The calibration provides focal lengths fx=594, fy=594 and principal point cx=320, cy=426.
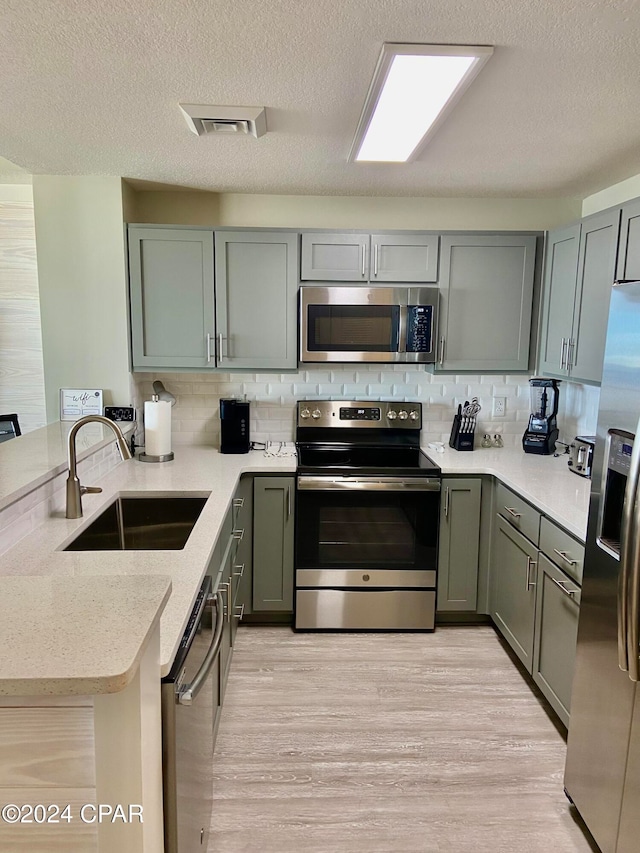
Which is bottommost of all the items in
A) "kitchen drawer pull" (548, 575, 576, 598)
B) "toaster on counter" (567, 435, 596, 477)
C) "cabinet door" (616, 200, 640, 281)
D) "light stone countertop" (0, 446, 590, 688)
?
"kitchen drawer pull" (548, 575, 576, 598)

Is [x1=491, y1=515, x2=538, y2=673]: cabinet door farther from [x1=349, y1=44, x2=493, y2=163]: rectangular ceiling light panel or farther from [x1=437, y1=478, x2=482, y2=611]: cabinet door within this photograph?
[x1=349, y1=44, x2=493, y2=163]: rectangular ceiling light panel

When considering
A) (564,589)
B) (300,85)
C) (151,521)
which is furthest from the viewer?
(151,521)

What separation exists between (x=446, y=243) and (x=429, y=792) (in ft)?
8.52

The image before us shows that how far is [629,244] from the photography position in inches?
95.7

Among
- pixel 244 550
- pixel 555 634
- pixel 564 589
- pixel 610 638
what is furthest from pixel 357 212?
pixel 610 638

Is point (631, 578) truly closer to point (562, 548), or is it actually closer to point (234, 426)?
point (562, 548)

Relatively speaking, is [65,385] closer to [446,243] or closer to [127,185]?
[127,185]

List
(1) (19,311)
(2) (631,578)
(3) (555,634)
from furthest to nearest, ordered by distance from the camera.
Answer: (1) (19,311) → (3) (555,634) → (2) (631,578)

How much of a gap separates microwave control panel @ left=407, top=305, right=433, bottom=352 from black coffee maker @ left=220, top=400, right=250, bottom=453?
101 cm

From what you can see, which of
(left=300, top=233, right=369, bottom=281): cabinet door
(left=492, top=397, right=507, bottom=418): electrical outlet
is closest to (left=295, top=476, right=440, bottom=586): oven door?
(left=492, top=397, right=507, bottom=418): electrical outlet

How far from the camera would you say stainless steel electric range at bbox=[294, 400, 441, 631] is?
310 cm

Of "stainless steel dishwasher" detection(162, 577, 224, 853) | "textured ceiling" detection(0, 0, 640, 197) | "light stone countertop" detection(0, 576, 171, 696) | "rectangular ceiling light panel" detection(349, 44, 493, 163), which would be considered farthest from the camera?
"rectangular ceiling light panel" detection(349, 44, 493, 163)

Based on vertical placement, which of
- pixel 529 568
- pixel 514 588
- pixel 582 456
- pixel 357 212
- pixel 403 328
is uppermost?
pixel 357 212

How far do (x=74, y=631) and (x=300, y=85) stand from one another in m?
1.70
